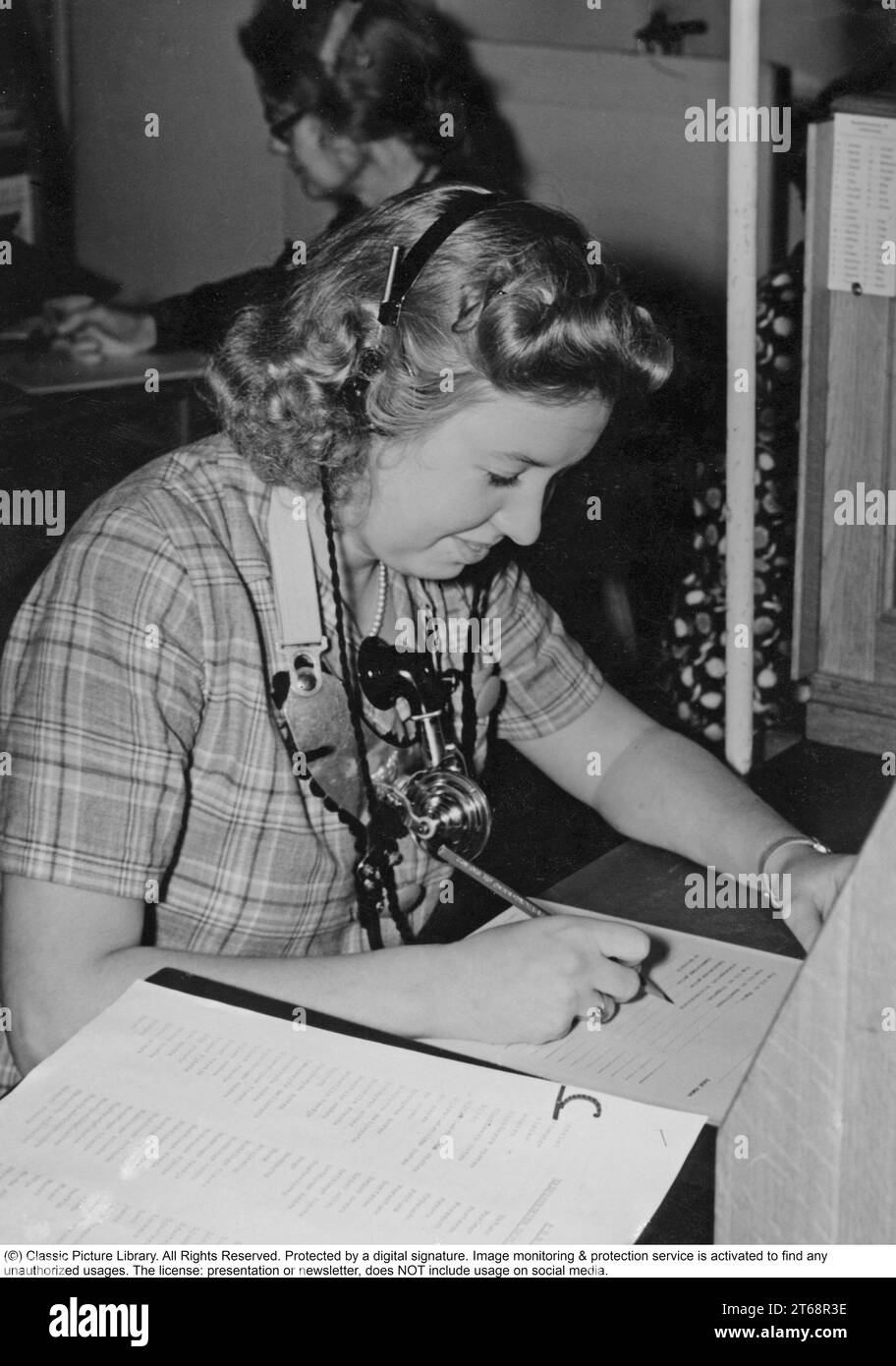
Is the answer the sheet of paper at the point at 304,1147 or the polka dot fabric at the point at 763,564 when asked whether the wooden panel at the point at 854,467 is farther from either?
the sheet of paper at the point at 304,1147

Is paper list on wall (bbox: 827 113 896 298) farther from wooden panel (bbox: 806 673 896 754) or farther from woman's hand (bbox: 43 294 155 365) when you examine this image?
woman's hand (bbox: 43 294 155 365)

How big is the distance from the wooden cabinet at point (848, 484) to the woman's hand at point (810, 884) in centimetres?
48

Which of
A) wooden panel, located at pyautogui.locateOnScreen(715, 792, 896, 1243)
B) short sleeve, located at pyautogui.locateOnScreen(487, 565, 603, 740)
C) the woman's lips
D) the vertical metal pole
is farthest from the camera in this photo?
the vertical metal pole

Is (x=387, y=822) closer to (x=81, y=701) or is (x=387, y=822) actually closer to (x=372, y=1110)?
(x=81, y=701)

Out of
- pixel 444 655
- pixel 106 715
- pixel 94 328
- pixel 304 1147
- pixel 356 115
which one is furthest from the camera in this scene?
pixel 356 115

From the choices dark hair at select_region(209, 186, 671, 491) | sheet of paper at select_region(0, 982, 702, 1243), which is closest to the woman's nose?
dark hair at select_region(209, 186, 671, 491)

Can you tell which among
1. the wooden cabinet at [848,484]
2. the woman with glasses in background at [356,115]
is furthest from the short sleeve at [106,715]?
the woman with glasses in background at [356,115]

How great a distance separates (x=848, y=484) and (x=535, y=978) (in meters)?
1.13

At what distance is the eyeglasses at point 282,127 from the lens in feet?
8.06

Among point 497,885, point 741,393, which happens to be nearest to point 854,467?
point 741,393

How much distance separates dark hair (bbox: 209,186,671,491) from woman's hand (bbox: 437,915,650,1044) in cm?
49

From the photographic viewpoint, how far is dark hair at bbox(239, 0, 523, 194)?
243cm

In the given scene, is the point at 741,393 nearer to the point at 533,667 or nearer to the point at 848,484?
the point at 848,484

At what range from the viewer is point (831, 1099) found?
0.66 meters
